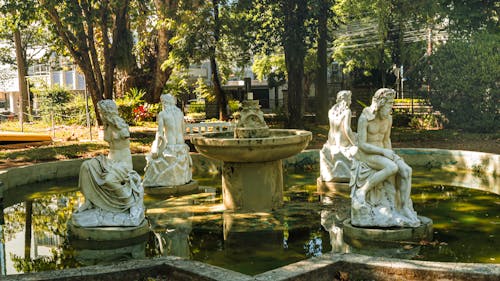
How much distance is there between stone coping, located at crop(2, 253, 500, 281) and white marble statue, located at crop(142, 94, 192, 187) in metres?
4.87

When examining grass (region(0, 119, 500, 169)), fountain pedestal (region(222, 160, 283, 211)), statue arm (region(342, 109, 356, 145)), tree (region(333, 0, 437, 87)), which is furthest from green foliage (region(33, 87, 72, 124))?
fountain pedestal (region(222, 160, 283, 211))

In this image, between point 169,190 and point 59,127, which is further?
point 59,127

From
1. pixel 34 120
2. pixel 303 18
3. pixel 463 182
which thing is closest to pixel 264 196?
pixel 463 182

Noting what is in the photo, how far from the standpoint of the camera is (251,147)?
315 inches

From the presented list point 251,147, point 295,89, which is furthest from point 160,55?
point 251,147

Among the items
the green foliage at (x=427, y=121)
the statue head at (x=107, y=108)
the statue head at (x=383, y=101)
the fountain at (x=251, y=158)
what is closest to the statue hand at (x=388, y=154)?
the statue head at (x=383, y=101)

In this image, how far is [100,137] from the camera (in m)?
20.7

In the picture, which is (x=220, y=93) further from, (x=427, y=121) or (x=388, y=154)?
(x=388, y=154)

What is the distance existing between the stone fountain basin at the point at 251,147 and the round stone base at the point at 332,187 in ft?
6.11

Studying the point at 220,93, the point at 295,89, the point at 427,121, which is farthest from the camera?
the point at 220,93

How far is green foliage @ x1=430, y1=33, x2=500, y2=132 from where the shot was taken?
19891 millimetres

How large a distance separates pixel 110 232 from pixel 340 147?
480 centimetres

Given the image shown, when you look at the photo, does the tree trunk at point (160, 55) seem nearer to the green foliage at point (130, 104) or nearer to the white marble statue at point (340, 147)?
the green foliage at point (130, 104)

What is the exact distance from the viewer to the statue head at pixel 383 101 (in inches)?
282
